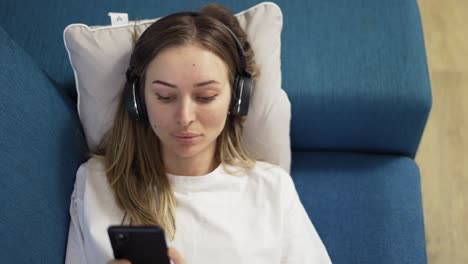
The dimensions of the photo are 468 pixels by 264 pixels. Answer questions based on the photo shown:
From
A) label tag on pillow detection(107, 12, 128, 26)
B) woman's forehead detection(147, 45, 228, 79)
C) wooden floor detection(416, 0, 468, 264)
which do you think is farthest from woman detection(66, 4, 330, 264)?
wooden floor detection(416, 0, 468, 264)

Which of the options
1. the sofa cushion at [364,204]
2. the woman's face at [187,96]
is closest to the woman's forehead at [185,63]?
the woman's face at [187,96]

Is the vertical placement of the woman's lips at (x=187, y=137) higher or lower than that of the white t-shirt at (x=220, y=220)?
higher

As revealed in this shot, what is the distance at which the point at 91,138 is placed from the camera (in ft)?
4.22

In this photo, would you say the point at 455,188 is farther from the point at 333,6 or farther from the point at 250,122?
the point at 250,122

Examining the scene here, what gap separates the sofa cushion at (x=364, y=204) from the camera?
1.27m

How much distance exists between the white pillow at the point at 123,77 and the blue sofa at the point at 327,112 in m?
0.08

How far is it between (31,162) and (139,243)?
0.43m

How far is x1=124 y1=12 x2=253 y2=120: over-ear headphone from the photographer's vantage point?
3.63 feet

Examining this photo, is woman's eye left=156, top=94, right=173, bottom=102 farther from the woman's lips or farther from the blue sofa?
the blue sofa

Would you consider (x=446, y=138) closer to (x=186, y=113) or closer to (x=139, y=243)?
(x=186, y=113)

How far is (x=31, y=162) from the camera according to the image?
1.07m

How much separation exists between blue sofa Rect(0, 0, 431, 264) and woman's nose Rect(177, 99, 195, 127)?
0.36 meters

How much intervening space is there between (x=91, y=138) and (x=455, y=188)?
143cm

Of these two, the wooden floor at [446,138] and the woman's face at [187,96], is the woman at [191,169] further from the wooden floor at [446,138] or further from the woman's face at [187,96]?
the wooden floor at [446,138]
